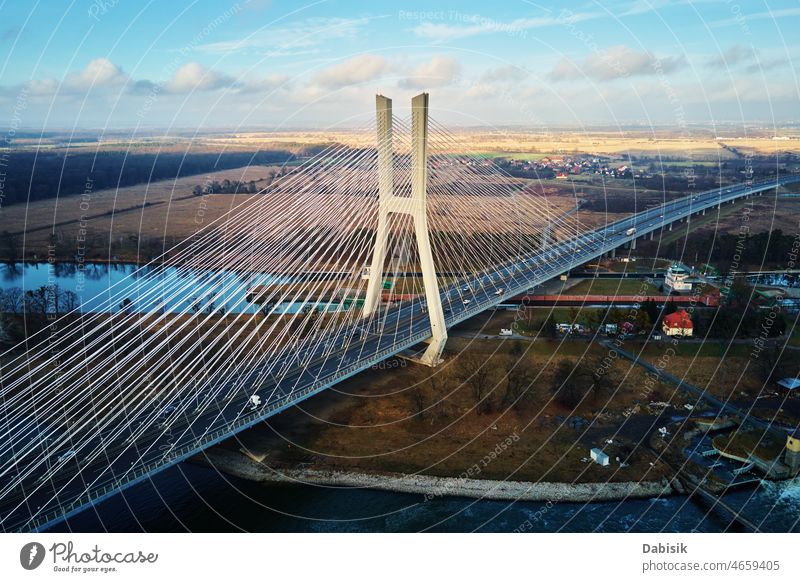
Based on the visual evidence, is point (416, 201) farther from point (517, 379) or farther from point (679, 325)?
point (679, 325)

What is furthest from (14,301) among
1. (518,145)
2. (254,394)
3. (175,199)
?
(518,145)

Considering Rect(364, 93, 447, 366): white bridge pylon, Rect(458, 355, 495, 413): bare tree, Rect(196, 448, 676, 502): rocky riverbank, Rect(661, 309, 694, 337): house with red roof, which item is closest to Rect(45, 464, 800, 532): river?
Rect(196, 448, 676, 502): rocky riverbank

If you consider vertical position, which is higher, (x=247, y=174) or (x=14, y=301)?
(x=247, y=174)

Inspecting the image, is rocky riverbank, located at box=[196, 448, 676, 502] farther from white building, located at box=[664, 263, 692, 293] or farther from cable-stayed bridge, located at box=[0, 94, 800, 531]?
white building, located at box=[664, 263, 692, 293]

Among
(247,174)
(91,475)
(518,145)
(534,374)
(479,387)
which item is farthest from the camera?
(518,145)

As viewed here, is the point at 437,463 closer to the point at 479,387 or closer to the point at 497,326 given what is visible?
the point at 479,387

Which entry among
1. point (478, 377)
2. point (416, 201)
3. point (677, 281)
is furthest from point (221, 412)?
point (677, 281)
